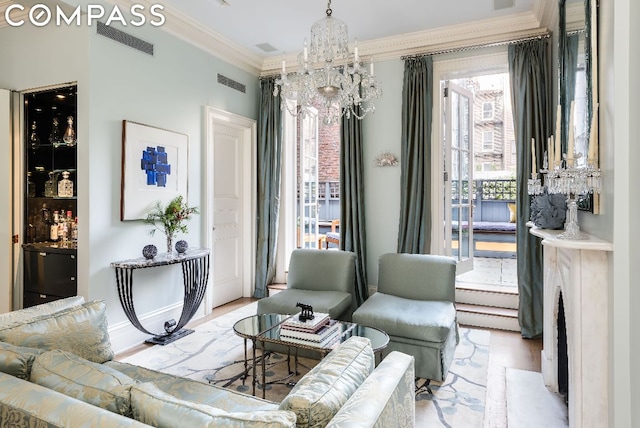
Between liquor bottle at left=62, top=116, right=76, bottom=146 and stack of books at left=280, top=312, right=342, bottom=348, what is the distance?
104 inches

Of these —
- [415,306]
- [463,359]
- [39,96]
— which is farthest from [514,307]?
[39,96]

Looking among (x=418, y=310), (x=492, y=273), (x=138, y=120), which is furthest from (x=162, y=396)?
(x=492, y=273)

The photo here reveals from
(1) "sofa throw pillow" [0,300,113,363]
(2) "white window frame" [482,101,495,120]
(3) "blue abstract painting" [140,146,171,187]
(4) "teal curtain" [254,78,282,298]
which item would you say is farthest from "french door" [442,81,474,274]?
(2) "white window frame" [482,101,495,120]

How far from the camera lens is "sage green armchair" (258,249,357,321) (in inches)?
129

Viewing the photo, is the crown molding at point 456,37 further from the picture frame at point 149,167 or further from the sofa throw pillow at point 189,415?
the sofa throw pillow at point 189,415

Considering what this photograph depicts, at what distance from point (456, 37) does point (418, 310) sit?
9.54 ft

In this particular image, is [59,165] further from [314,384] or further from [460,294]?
[460,294]

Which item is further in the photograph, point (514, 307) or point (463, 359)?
point (514, 307)

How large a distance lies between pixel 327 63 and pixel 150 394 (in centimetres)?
245

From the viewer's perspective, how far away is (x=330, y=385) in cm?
120

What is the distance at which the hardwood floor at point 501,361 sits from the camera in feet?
7.84

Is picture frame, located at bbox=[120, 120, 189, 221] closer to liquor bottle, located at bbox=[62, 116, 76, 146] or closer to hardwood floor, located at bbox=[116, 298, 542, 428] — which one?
liquor bottle, located at bbox=[62, 116, 76, 146]

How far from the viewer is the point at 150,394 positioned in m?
1.09

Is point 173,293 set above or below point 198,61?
below
